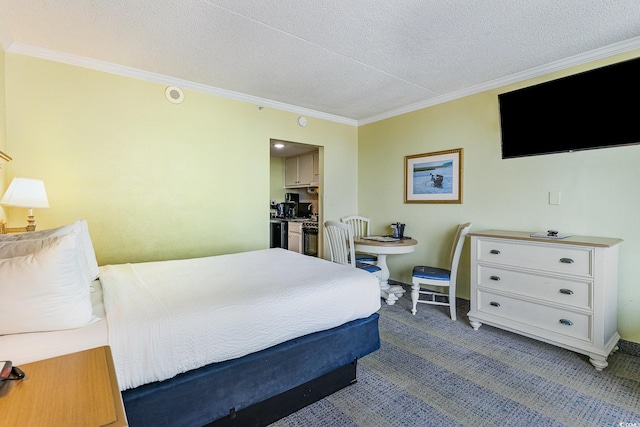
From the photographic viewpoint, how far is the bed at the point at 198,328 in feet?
3.88

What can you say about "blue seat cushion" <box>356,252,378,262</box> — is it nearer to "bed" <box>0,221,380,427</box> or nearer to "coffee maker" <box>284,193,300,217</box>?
"bed" <box>0,221,380,427</box>

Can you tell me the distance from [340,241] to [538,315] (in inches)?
74.8

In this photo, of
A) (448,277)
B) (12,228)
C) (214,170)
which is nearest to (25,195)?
(12,228)

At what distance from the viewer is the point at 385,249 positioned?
3.45m

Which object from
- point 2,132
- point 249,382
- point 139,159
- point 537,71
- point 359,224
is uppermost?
point 537,71

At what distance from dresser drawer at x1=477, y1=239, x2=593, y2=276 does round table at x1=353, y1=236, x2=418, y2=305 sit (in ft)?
2.69

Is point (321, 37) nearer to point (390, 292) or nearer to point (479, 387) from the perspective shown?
point (479, 387)

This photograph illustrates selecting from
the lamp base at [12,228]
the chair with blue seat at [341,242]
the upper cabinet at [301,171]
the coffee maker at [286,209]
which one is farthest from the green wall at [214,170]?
the coffee maker at [286,209]

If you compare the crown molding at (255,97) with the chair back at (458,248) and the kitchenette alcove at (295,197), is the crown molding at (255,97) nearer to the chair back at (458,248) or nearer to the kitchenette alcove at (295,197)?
the chair back at (458,248)

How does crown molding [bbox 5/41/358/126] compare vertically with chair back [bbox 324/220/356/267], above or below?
above

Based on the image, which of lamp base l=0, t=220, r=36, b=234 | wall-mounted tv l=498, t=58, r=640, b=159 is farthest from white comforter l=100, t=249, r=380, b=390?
wall-mounted tv l=498, t=58, r=640, b=159

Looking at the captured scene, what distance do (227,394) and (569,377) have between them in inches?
89.9

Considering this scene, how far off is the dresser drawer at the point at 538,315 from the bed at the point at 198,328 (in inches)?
54.2

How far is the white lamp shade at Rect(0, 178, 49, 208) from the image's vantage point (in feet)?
6.97
